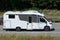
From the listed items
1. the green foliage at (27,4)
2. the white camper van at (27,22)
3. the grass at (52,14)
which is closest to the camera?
the white camper van at (27,22)

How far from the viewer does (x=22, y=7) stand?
33562 mm

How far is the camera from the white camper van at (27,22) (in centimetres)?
2108

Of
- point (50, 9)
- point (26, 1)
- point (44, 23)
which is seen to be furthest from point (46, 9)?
point (44, 23)

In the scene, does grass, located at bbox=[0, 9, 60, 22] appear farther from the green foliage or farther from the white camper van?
the white camper van

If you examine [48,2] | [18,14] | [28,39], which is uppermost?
[48,2]

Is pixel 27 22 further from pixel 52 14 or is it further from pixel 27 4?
pixel 27 4

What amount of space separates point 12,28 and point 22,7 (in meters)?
12.6

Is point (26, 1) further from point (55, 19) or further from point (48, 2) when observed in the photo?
point (55, 19)

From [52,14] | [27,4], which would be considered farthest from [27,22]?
[27,4]

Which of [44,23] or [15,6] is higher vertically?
[15,6]

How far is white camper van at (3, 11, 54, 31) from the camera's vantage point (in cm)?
2108

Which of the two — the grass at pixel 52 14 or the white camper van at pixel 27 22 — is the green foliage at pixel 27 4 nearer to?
the grass at pixel 52 14

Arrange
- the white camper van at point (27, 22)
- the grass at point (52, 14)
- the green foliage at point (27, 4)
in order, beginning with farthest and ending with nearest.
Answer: the green foliage at point (27, 4) → the grass at point (52, 14) → the white camper van at point (27, 22)

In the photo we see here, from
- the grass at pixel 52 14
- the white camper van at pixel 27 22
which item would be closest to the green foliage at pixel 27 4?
the grass at pixel 52 14
